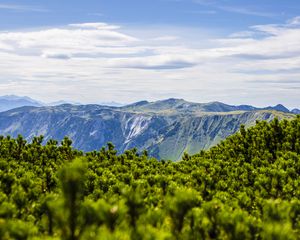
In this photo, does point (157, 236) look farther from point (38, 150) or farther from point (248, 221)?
point (38, 150)

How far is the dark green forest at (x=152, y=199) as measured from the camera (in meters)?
7.76

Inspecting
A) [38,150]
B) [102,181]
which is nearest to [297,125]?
[102,181]

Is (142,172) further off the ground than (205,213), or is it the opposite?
(205,213)

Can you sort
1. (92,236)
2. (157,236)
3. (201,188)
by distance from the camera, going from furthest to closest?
(201,188) < (92,236) < (157,236)

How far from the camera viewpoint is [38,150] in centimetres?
3225

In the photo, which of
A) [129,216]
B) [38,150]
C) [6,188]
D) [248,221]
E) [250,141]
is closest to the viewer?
[248,221]

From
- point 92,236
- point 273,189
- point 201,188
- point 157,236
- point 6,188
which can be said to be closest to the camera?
point 157,236

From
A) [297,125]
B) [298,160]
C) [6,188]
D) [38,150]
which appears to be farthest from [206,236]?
[297,125]

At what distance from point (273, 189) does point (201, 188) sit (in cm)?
380

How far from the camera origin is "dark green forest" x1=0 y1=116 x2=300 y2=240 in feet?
25.5

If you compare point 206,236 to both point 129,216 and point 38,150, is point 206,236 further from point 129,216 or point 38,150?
point 38,150

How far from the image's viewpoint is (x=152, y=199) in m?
14.7

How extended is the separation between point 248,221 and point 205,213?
1501mm

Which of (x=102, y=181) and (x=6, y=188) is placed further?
(x=102, y=181)
